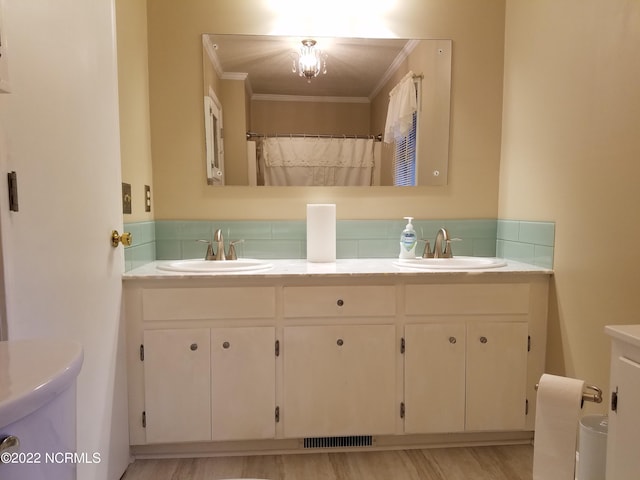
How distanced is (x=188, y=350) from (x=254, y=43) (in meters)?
1.50

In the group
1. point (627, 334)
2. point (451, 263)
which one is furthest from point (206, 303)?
point (627, 334)

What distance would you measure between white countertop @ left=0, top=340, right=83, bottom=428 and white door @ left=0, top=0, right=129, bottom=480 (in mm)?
361

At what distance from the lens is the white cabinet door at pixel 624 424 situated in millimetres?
874

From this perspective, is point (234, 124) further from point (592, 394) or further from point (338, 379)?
point (592, 394)

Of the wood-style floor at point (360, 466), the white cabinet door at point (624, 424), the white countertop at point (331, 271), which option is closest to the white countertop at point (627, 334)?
the white cabinet door at point (624, 424)

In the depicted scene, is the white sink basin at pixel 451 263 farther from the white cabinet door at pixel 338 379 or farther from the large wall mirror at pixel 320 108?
the large wall mirror at pixel 320 108

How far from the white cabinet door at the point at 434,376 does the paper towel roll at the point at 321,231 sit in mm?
543

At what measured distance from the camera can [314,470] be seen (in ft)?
5.57

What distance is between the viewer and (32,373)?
58 centimetres

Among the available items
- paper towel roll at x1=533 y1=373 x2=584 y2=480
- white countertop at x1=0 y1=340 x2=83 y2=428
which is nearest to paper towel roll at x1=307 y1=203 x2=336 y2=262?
paper towel roll at x1=533 y1=373 x2=584 y2=480

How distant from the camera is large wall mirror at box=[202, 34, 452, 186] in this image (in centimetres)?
Result: 209

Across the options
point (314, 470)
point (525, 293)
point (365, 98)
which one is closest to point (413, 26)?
point (365, 98)

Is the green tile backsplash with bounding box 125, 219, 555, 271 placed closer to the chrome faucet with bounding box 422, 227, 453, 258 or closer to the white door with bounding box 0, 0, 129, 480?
the chrome faucet with bounding box 422, 227, 453, 258

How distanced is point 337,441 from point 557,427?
1040mm
